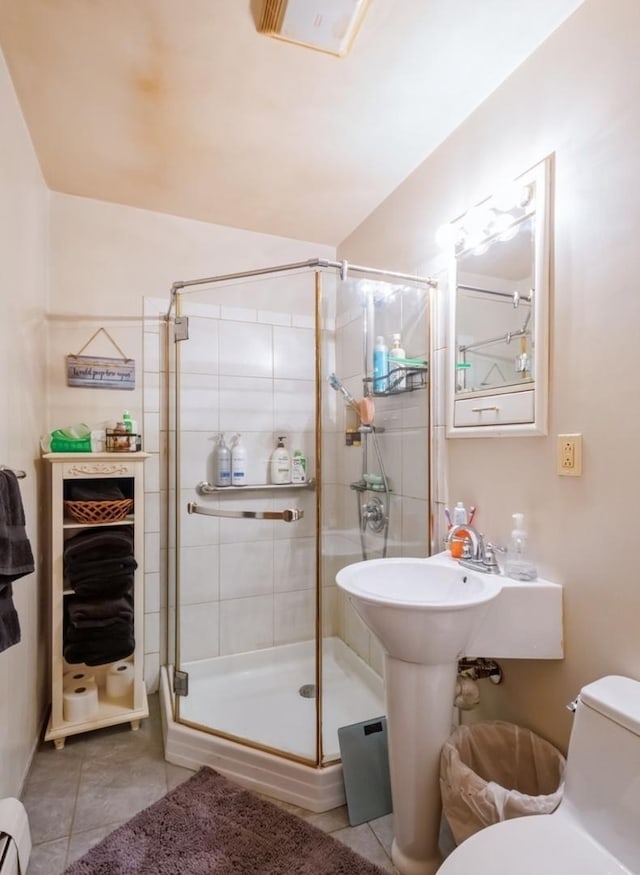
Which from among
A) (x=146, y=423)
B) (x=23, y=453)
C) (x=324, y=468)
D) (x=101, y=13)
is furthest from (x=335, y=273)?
(x=23, y=453)

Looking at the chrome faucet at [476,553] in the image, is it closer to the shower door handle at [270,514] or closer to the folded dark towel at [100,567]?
the shower door handle at [270,514]

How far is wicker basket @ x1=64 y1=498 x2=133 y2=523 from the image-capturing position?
180 centimetres

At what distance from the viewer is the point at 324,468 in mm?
1791

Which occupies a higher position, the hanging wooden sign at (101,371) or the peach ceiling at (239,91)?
the peach ceiling at (239,91)

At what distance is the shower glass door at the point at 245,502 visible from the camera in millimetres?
1968

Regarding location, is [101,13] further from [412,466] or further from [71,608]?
[71,608]

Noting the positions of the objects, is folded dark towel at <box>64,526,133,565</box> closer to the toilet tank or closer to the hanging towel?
the hanging towel

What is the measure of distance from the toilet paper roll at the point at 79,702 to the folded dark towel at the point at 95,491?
803 mm

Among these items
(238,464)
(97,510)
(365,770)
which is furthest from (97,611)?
(365,770)

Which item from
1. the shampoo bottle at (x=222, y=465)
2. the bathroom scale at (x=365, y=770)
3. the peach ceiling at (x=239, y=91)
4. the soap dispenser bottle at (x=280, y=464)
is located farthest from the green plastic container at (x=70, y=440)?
the bathroom scale at (x=365, y=770)

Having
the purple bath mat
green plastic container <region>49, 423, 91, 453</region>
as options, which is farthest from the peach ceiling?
the purple bath mat

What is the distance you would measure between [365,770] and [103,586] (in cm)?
120

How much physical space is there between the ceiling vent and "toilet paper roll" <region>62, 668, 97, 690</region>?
2.46m

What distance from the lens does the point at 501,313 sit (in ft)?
4.71
